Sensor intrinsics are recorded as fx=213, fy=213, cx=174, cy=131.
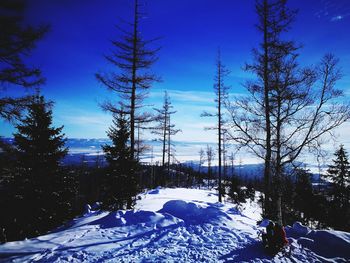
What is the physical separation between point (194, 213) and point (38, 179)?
34.3ft

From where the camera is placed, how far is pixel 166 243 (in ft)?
24.5

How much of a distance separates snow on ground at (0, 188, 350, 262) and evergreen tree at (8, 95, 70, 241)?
6.40m

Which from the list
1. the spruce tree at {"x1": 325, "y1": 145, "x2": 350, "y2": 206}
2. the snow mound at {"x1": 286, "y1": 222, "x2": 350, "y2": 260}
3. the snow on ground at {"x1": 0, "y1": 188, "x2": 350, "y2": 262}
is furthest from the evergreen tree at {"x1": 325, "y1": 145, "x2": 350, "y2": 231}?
the snow on ground at {"x1": 0, "y1": 188, "x2": 350, "y2": 262}

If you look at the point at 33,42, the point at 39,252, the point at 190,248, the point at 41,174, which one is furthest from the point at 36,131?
the point at 190,248

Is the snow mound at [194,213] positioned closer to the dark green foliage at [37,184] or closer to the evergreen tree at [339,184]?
the dark green foliage at [37,184]

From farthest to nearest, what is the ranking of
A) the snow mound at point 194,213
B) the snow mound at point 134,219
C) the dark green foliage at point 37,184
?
the dark green foliage at point 37,184 → the snow mound at point 194,213 → the snow mound at point 134,219

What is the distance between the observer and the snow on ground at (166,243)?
21.0 ft

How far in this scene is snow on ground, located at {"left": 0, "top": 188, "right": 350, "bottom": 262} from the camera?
21.0ft

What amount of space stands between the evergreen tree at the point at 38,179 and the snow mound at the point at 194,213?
27.6 feet

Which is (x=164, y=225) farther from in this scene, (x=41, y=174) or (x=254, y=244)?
(x=41, y=174)

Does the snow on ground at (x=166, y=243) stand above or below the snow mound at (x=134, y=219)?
below

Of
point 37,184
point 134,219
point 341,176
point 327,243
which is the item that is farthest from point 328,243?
point 341,176

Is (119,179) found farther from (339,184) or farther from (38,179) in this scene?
(339,184)

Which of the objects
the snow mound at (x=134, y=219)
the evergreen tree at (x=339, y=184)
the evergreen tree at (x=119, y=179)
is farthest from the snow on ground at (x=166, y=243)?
the evergreen tree at (x=339, y=184)
